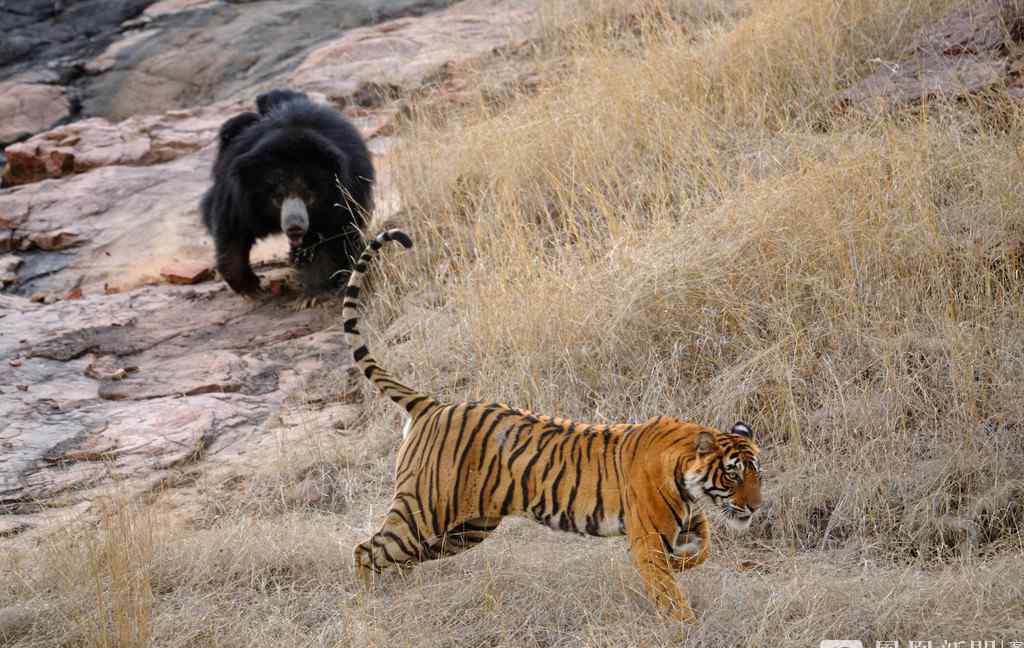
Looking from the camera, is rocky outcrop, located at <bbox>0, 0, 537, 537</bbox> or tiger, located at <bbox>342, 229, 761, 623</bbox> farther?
rocky outcrop, located at <bbox>0, 0, 537, 537</bbox>

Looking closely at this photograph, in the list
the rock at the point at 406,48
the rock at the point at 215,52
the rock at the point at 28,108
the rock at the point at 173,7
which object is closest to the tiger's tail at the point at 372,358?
the rock at the point at 406,48

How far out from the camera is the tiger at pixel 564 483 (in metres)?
3.61

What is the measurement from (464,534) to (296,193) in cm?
427

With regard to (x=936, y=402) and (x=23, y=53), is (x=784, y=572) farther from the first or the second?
(x=23, y=53)

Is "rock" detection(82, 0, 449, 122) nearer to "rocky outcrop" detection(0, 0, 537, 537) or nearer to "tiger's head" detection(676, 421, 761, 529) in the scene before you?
"rocky outcrop" detection(0, 0, 537, 537)

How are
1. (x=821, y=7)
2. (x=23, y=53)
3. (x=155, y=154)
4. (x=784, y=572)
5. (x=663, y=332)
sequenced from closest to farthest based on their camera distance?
1. (x=784, y=572)
2. (x=663, y=332)
3. (x=821, y=7)
4. (x=155, y=154)
5. (x=23, y=53)

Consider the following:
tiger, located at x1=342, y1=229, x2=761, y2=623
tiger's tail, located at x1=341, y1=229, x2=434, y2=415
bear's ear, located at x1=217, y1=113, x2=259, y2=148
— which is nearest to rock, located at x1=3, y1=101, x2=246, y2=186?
bear's ear, located at x1=217, y1=113, x2=259, y2=148

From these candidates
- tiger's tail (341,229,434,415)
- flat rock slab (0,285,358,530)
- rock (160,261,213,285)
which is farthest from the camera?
rock (160,261,213,285)

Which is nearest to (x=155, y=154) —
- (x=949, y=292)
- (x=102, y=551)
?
(x=102, y=551)

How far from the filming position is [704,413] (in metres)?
5.33

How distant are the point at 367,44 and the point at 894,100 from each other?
659 centimetres

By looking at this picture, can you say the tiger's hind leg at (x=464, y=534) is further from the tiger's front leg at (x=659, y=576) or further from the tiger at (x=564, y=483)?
the tiger's front leg at (x=659, y=576)

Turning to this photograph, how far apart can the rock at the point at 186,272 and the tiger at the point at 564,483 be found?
4791 millimetres

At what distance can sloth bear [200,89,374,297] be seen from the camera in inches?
305
